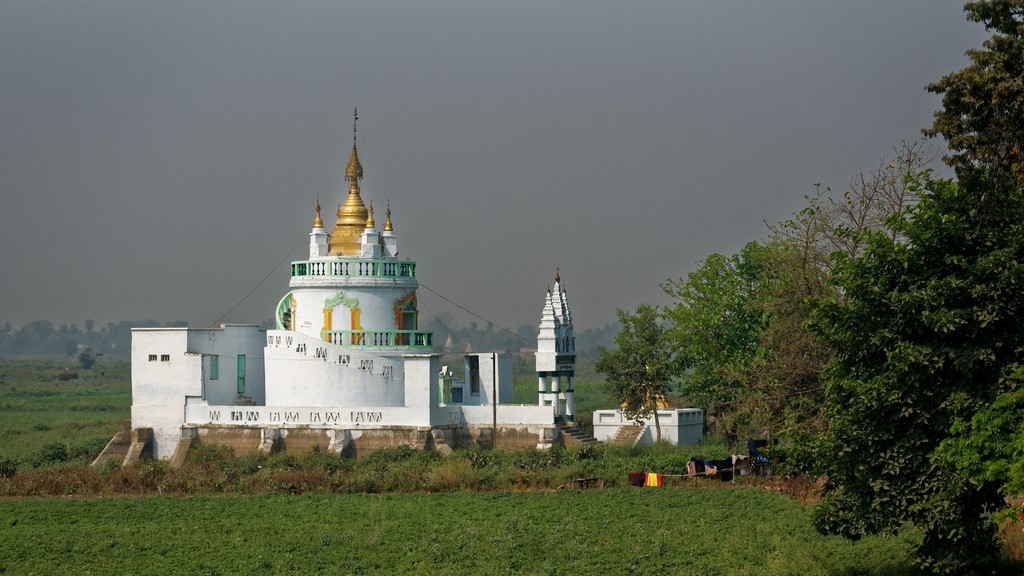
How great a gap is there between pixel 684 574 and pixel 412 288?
2422 cm

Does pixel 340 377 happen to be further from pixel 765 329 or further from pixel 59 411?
pixel 59 411

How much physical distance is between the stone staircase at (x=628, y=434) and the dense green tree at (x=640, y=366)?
49cm

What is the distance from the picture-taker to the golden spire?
5106 centimetres

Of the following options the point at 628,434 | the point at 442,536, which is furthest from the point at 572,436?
the point at 442,536

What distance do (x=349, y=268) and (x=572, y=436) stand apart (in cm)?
944

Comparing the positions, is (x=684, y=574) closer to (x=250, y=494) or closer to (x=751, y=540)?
(x=751, y=540)

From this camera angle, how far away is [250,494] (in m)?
40.3

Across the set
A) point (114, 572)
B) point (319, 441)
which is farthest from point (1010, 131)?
point (319, 441)

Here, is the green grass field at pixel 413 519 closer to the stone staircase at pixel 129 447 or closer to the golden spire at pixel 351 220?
the stone staircase at pixel 129 447

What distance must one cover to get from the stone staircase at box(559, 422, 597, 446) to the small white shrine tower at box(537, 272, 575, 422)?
0.69 m

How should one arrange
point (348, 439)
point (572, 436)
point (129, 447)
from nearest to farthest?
point (348, 439) < point (572, 436) < point (129, 447)

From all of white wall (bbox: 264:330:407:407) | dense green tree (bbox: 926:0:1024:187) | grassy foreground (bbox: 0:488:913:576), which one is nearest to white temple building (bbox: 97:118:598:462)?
white wall (bbox: 264:330:407:407)

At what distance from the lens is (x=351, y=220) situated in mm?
51656

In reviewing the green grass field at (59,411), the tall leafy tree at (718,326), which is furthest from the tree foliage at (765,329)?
the green grass field at (59,411)
